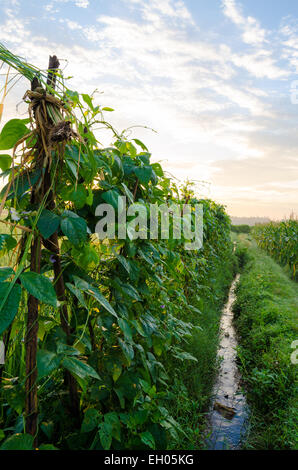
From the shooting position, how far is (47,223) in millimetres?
915

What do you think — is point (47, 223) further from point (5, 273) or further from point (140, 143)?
point (140, 143)

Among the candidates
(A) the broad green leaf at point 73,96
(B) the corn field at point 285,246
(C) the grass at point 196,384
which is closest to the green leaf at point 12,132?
(A) the broad green leaf at point 73,96

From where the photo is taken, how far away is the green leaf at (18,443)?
90cm

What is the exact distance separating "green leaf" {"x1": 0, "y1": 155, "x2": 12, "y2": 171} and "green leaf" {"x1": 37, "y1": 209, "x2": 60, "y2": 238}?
20 cm

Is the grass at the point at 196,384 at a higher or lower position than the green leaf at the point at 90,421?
lower

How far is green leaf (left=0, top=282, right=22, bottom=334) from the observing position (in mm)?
692

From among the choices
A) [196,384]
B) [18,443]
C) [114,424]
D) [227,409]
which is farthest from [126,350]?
[227,409]

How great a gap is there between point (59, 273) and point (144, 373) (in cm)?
79

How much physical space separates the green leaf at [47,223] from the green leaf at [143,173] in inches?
21.3

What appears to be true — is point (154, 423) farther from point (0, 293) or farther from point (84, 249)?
point (0, 293)

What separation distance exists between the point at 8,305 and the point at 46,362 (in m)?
0.26

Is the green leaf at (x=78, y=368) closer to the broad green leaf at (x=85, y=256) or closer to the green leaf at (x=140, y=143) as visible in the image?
the broad green leaf at (x=85, y=256)

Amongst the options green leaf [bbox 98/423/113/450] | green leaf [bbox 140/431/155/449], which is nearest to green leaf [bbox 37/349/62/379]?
green leaf [bbox 98/423/113/450]
